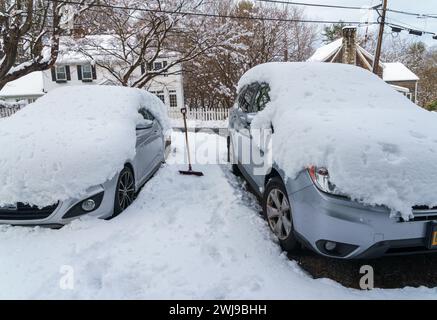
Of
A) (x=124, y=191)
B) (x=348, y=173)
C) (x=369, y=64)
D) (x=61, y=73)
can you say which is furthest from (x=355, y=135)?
(x=61, y=73)

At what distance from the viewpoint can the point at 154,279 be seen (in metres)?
2.66

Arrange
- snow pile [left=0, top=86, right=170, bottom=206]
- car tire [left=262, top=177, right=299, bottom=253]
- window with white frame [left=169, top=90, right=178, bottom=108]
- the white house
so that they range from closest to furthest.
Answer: car tire [left=262, top=177, right=299, bottom=253]
snow pile [left=0, top=86, right=170, bottom=206]
the white house
window with white frame [left=169, top=90, right=178, bottom=108]

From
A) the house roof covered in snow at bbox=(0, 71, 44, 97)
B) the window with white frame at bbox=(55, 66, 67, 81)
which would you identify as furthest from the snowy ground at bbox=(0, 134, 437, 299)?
the house roof covered in snow at bbox=(0, 71, 44, 97)

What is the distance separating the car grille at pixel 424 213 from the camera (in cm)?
235

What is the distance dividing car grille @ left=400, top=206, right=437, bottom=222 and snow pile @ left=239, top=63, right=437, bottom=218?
2.1 inches

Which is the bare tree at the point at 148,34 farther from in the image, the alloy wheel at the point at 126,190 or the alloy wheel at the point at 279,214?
the alloy wheel at the point at 279,214

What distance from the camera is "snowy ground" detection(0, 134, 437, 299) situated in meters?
2.53

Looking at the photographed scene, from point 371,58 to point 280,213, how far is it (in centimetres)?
2874

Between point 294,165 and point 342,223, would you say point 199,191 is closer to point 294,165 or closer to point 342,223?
point 294,165

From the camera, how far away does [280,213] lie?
3.14m

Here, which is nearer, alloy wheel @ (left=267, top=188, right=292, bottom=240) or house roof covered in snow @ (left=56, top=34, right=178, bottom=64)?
alloy wheel @ (left=267, top=188, right=292, bottom=240)

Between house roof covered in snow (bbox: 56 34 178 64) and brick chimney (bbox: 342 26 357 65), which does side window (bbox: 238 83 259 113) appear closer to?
house roof covered in snow (bbox: 56 34 178 64)
